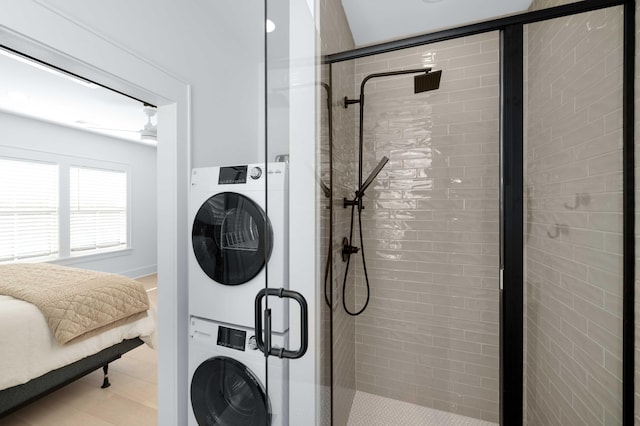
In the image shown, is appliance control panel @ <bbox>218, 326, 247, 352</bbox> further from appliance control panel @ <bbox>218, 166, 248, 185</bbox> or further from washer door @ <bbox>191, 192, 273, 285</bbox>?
appliance control panel @ <bbox>218, 166, 248, 185</bbox>

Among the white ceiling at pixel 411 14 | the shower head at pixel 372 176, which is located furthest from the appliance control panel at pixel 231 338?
the white ceiling at pixel 411 14

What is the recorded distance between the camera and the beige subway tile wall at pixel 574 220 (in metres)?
0.96

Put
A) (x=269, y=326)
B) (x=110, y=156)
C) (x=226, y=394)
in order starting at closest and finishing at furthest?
1. (x=269, y=326)
2. (x=226, y=394)
3. (x=110, y=156)

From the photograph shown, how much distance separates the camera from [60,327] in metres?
1.81

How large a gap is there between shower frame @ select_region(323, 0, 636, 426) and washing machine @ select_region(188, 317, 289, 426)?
3.41 feet

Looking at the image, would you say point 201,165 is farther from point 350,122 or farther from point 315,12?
point 315,12

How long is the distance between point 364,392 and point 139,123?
14.8ft

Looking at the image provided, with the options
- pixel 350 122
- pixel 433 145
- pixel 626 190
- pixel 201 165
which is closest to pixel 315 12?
pixel 350 122

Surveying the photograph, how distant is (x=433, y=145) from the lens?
1350 mm

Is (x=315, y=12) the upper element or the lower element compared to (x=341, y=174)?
upper

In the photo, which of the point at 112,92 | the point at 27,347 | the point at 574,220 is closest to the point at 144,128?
the point at 112,92

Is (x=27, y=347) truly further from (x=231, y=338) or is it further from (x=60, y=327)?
(x=231, y=338)

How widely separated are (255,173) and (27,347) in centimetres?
178

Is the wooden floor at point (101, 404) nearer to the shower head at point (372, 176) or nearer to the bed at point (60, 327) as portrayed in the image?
the bed at point (60, 327)
